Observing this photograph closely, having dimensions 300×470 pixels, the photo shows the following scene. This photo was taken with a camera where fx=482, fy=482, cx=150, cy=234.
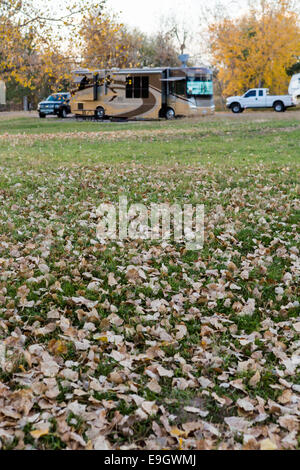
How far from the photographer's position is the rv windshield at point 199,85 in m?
29.9

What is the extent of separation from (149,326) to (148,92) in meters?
27.1

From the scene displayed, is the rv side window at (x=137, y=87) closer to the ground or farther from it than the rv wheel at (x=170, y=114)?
farther from it

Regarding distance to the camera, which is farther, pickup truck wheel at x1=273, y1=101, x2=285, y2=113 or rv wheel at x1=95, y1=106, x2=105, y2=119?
pickup truck wheel at x1=273, y1=101, x2=285, y2=113

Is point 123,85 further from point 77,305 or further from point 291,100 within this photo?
point 77,305

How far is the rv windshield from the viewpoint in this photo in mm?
29906

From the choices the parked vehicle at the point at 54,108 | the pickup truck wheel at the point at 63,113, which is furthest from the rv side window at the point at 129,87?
the pickup truck wheel at the point at 63,113

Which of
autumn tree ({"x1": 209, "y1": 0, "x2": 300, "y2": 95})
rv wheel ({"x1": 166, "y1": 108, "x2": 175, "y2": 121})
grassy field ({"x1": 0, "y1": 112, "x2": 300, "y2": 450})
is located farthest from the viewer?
autumn tree ({"x1": 209, "y1": 0, "x2": 300, "y2": 95})

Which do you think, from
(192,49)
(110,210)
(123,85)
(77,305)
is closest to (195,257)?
(77,305)

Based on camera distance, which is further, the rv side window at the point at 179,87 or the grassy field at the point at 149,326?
the rv side window at the point at 179,87

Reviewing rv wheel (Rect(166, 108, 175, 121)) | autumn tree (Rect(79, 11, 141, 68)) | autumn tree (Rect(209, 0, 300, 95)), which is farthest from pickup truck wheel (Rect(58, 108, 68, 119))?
autumn tree (Rect(79, 11, 141, 68))

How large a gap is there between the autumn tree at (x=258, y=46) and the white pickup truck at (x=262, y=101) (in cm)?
623

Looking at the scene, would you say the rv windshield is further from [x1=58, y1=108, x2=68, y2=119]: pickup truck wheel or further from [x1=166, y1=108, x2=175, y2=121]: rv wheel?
[x1=58, y1=108, x2=68, y2=119]: pickup truck wheel

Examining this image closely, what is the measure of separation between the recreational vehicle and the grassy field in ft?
70.4

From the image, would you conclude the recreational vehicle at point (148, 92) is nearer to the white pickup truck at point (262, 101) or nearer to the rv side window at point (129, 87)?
the rv side window at point (129, 87)
